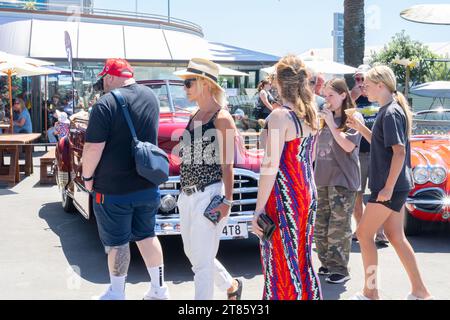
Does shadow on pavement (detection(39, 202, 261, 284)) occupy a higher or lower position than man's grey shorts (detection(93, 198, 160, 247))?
lower

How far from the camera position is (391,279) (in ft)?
18.7

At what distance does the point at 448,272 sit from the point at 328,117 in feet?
6.48

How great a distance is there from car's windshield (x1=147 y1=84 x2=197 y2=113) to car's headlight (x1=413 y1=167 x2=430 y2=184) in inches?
104

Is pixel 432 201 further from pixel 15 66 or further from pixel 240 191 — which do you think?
pixel 15 66

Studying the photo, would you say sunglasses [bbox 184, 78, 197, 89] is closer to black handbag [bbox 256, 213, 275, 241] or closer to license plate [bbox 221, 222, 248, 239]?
black handbag [bbox 256, 213, 275, 241]

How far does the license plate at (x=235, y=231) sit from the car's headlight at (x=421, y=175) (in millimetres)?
2347

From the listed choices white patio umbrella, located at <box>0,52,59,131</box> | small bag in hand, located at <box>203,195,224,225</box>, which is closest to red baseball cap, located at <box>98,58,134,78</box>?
small bag in hand, located at <box>203,195,224,225</box>

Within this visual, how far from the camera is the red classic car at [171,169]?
586 cm

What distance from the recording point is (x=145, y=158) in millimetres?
4465

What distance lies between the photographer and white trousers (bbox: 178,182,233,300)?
164 inches

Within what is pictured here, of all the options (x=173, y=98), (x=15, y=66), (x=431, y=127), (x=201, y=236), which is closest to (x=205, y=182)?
(x=201, y=236)

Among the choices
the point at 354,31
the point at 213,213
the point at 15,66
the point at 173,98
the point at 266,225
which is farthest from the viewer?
the point at 354,31

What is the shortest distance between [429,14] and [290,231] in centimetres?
641
